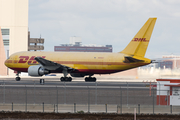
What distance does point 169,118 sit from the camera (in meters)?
23.8

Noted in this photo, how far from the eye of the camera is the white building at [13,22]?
9806 cm

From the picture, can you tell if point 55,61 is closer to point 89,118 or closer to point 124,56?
point 124,56

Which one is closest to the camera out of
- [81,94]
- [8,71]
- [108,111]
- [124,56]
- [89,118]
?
[89,118]

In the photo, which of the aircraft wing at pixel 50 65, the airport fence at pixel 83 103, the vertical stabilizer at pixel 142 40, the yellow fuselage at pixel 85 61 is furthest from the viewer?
the vertical stabilizer at pixel 142 40

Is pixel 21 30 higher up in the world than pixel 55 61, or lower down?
higher up

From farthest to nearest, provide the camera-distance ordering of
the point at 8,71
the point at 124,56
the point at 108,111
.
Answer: the point at 8,71 → the point at 124,56 → the point at 108,111

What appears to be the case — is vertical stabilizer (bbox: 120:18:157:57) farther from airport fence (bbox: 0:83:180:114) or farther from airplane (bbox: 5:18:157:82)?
airport fence (bbox: 0:83:180:114)

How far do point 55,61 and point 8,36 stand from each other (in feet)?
153

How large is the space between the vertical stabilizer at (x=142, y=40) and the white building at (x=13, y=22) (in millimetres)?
50703

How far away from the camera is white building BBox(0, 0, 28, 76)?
9806 cm

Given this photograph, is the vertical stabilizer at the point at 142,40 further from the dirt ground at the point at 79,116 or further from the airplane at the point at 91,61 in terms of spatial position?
the dirt ground at the point at 79,116

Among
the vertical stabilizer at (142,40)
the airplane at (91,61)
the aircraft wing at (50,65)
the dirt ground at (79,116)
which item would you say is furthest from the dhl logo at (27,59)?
the dirt ground at (79,116)

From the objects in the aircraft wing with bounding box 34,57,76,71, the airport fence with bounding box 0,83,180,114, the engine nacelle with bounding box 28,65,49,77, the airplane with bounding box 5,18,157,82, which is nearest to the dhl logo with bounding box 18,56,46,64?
the airplane with bounding box 5,18,157,82

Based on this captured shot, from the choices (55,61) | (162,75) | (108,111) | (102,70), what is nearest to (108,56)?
(102,70)
